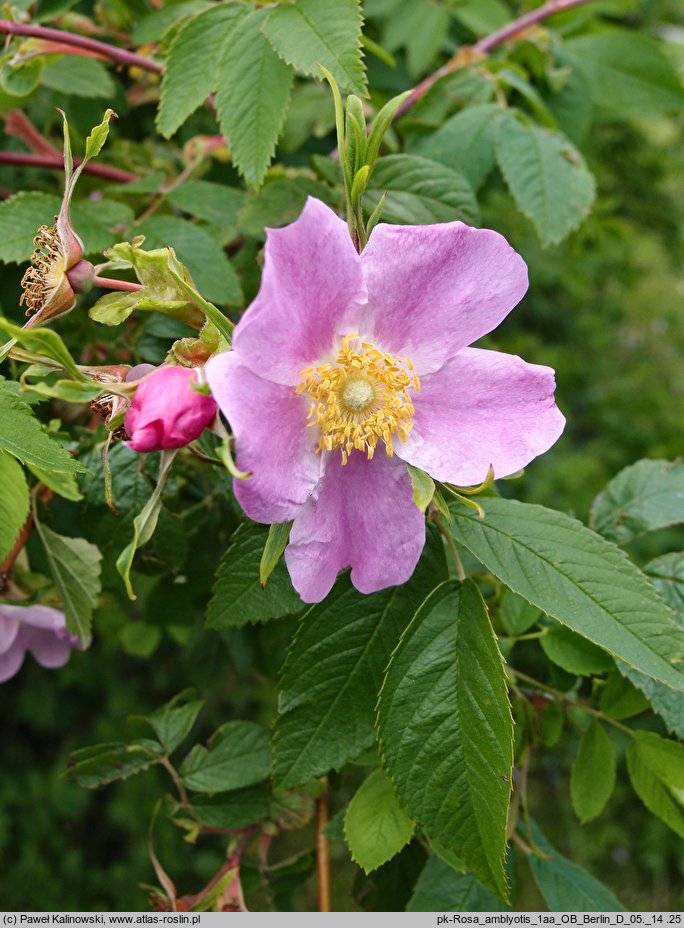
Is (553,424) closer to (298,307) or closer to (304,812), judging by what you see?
(298,307)

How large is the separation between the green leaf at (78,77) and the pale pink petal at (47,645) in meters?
0.69

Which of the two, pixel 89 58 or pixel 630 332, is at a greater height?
pixel 89 58

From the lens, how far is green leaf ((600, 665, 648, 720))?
34.4 inches

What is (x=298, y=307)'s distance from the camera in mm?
620

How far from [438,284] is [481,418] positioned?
111mm

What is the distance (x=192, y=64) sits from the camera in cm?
91

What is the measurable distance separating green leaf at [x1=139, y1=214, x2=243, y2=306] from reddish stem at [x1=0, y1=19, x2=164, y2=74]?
0.22 metres

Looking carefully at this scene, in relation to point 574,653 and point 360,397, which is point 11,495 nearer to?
point 360,397

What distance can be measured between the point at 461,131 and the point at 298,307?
60 centimetres

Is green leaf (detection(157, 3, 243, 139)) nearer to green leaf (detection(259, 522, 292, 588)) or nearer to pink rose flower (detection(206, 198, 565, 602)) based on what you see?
pink rose flower (detection(206, 198, 565, 602))

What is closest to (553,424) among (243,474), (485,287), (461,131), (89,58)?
(485,287)

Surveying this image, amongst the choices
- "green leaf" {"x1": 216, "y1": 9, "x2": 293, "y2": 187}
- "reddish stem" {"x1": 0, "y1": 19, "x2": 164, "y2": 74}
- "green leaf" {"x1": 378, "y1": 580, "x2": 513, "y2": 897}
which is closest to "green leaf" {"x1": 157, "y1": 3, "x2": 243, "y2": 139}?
"green leaf" {"x1": 216, "y1": 9, "x2": 293, "y2": 187}

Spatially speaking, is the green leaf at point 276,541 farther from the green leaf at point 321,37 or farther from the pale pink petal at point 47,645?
the pale pink petal at point 47,645

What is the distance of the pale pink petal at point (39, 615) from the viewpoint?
96 centimetres
